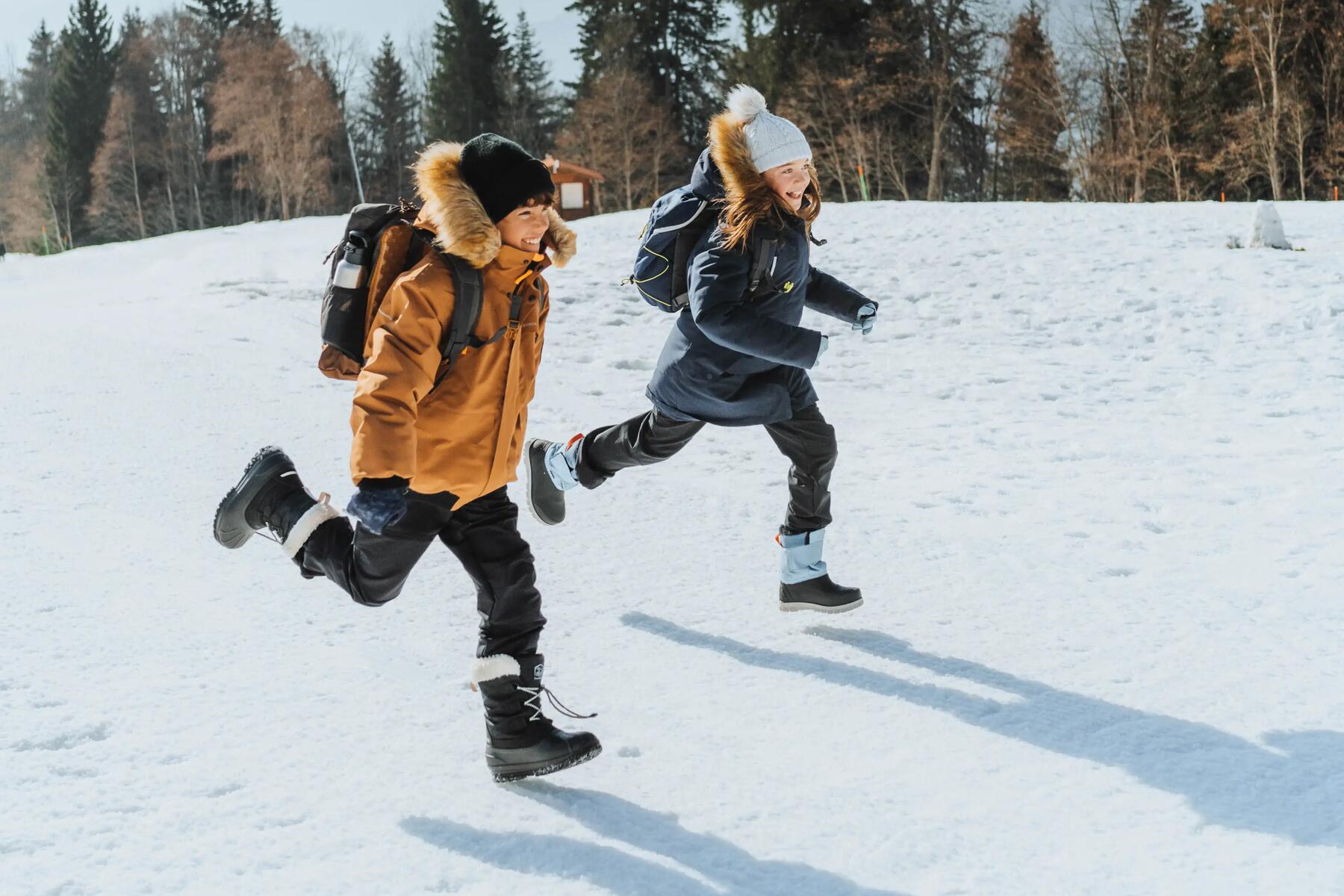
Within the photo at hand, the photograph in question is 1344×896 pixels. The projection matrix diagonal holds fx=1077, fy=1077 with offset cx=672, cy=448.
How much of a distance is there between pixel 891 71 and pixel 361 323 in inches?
1430

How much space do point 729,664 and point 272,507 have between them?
1433mm

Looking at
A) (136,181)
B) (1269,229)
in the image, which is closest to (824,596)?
(1269,229)

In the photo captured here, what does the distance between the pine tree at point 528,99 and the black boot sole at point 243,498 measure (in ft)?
150

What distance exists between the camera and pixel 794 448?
3.70 metres

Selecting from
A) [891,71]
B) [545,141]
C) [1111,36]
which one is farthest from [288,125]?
[1111,36]

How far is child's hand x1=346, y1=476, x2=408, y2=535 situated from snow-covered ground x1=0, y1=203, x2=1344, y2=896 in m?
0.68

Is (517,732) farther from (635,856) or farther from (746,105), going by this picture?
(746,105)

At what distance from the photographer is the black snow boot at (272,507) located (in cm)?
285

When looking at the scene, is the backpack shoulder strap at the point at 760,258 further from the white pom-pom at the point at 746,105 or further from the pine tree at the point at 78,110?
the pine tree at the point at 78,110

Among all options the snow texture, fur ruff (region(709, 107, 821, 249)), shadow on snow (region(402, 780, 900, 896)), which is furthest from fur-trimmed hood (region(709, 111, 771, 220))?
the snow texture

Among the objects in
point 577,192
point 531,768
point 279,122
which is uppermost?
point 279,122

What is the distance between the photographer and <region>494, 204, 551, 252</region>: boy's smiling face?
2707 millimetres

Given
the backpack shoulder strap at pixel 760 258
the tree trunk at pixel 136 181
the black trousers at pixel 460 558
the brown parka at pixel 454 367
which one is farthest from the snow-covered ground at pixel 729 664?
the tree trunk at pixel 136 181

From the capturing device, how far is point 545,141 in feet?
161
